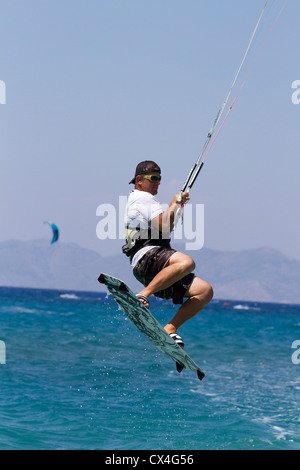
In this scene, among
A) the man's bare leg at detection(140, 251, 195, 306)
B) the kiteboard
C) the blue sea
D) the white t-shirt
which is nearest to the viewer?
the white t-shirt

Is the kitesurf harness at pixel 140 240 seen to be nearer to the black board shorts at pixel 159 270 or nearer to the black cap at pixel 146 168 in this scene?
the black board shorts at pixel 159 270

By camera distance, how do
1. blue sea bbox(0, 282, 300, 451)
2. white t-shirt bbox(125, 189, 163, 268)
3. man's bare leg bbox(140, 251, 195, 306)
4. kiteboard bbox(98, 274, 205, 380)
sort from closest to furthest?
white t-shirt bbox(125, 189, 163, 268) < man's bare leg bbox(140, 251, 195, 306) < kiteboard bbox(98, 274, 205, 380) < blue sea bbox(0, 282, 300, 451)

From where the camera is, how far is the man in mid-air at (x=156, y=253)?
9523 millimetres

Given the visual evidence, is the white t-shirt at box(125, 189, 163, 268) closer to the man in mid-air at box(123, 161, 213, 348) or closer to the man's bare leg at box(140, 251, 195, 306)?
the man in mid-air at box(123, 161, 213, 348)

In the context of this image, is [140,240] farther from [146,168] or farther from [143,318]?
[143,318]

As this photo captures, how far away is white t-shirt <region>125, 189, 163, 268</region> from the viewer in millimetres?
9484

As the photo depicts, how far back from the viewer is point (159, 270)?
979 cm

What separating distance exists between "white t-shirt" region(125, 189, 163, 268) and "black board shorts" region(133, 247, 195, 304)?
435 millimetres

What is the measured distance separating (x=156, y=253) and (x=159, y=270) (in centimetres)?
25

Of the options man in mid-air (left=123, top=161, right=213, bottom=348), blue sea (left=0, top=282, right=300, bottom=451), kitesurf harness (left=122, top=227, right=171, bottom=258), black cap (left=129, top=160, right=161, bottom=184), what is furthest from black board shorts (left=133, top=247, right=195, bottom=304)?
black cap (left=129, top=160, right=161, bottom=184)

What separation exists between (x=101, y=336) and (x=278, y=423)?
23615 millimetres

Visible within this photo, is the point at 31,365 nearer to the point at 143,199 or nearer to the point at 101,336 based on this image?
the point at 101,336

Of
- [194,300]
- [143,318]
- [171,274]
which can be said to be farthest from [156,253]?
[143,318]

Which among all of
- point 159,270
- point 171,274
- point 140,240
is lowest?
point 171,274
